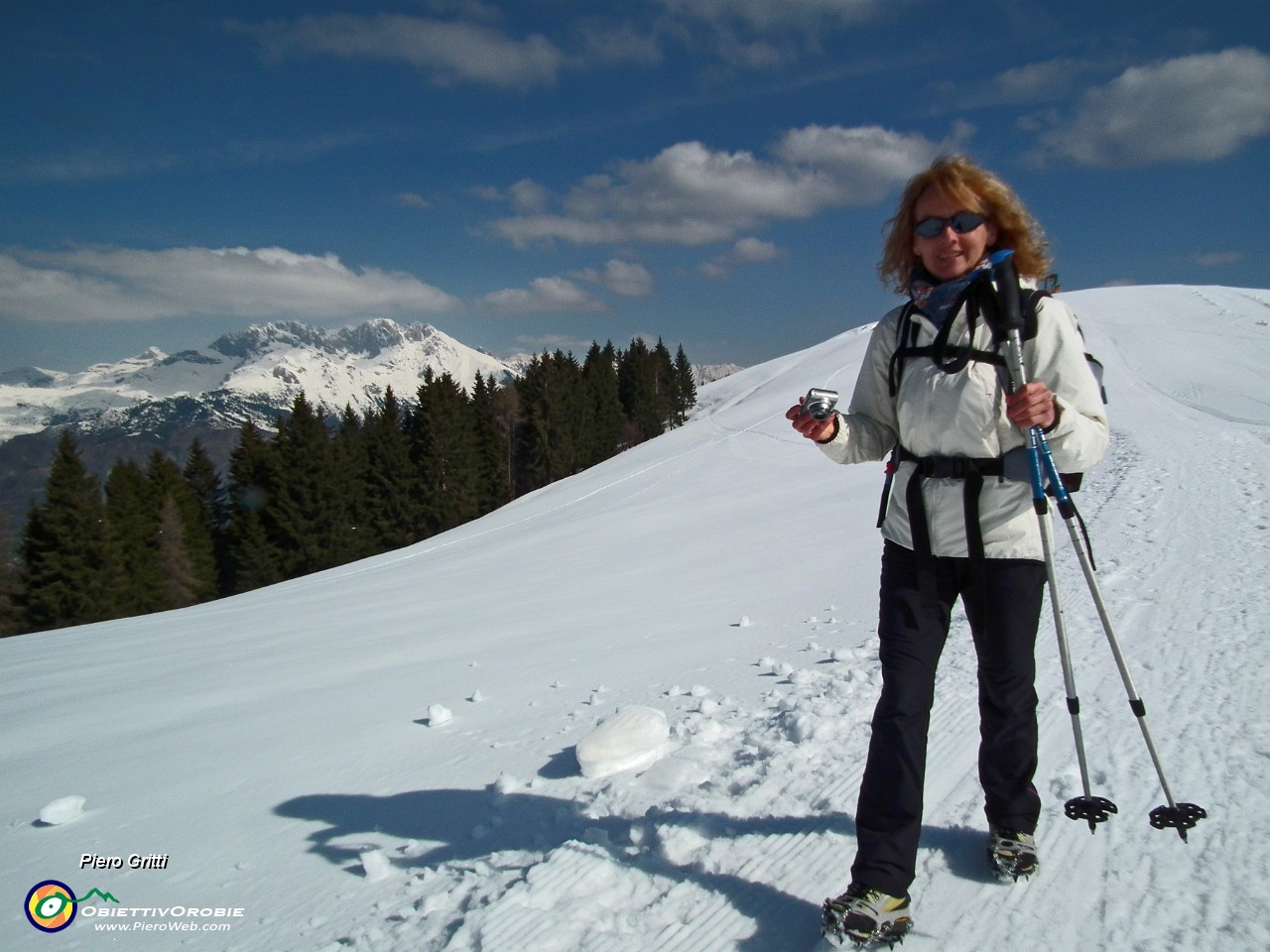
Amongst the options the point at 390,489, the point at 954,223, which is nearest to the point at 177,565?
the point at 390,489

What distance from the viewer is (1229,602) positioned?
4914 millimetres

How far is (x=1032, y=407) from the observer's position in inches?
83.6

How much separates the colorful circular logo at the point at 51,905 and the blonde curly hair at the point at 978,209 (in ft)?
13.7

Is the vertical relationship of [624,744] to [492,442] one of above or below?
below

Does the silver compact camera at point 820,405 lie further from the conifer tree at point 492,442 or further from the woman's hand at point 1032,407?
the conifer tree at point 492,442

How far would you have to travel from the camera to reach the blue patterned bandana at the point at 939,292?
236 cm

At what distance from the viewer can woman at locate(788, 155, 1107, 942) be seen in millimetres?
2244

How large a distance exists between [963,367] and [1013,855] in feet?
5.59

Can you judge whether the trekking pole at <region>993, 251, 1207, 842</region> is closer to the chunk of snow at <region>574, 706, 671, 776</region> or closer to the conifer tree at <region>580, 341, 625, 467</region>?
the chunk of snow at <region>574, 706, 671, 776</region>

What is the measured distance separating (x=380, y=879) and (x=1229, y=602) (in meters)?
5.67

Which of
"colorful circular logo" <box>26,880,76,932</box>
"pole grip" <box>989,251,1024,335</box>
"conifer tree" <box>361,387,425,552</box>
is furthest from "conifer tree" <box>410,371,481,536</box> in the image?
"pole grip" <box>989,251,1024,335</box>

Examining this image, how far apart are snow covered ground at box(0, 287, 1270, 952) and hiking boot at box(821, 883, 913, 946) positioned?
0.48 ft

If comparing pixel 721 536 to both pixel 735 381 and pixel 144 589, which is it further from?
pixel 735 381

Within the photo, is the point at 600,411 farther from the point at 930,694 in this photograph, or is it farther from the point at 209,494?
the point at 930,694
